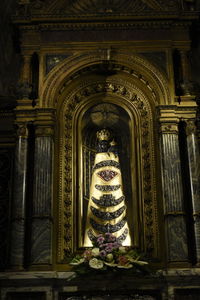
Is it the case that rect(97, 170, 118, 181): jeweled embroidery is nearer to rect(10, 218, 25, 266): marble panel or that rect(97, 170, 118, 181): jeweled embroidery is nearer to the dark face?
the dark face

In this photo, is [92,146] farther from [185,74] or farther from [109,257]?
[109,257]

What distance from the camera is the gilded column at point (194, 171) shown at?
855 centimetres

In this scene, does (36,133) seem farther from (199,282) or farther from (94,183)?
(199,282)

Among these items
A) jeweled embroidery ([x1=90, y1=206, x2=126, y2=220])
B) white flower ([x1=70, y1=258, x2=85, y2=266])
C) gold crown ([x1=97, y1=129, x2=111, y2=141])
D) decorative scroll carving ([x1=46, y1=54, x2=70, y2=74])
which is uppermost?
decorative scroll carving ([x1=46, y1=54, x2=70, y2=74])

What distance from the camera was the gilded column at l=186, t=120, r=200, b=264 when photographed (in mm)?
8547

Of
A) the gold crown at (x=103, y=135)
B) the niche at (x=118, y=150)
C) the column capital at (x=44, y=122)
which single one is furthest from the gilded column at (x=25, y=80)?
the gold crown at (x=103, y=135)

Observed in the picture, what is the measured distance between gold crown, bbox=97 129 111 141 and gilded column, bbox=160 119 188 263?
1.26 m

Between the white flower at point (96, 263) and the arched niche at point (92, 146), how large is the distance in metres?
0.71

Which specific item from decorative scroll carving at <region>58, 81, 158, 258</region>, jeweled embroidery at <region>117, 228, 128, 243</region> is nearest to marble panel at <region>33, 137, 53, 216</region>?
decorative scroll carving at <region>58, 81, 158, 258</region>

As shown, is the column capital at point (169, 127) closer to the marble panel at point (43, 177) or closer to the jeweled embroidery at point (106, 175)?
the jeweled embroidery at point (106, 175)

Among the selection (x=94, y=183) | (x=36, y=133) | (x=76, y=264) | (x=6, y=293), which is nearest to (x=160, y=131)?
(x=94, y=183)

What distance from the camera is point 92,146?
33.4 feet

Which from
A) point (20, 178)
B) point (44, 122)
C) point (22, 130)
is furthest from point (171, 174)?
point (22, 130)

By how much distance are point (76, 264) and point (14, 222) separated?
1.22 meters
